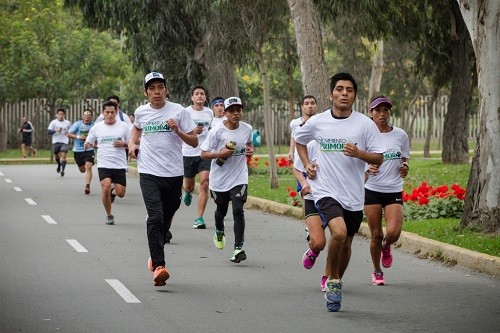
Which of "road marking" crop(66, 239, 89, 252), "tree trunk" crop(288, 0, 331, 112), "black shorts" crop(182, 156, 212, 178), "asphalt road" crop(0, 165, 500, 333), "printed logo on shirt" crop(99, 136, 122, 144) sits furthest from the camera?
"tree trunk" crop(288, 0, 331, 112)

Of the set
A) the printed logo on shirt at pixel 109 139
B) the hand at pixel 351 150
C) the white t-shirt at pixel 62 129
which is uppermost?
the hand at pixel 351 150

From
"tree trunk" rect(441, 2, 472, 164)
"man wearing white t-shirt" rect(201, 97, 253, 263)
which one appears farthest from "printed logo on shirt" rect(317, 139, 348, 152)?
"tree trunk" rect(441, 2, 472, 164)

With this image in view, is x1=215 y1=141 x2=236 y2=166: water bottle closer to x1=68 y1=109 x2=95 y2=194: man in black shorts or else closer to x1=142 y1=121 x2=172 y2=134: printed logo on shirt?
x1=142 y1=121 x2=172 y2=134: printed logo on shirt

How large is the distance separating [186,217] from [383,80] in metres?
30.6

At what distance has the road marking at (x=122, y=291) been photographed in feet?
36.0

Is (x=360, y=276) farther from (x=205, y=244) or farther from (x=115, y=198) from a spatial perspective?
(x=115, y=198)

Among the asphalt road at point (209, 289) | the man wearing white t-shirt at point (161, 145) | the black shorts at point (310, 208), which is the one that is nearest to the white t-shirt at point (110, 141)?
the asphalt road at point (209, 289)

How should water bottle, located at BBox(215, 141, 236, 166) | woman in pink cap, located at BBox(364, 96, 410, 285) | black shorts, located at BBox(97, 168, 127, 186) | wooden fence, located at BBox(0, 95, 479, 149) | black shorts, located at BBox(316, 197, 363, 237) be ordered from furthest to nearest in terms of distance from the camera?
wooden fence, located at BBox(0, 95, 479, 149) → black shorts, located at BBox(97, 168, 127, 186) → water bottle, located at BBox(215, 141, 236, 166) → woman in pink cap, located at BBox(364, 96, 410, 285) → black shorts, located at BBox(316, 197, 363, 237)

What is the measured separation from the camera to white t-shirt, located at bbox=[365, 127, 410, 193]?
12180 mm

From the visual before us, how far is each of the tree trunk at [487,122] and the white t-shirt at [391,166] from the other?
10.8 ft

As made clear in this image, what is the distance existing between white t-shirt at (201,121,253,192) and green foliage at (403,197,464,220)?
13.0ft

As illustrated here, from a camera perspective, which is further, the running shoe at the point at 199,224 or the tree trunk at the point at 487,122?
the running shoe at the point at 199,224

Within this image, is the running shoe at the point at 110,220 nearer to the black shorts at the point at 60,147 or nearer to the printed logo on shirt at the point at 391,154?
the printed logo on shirt at the point at 391,154

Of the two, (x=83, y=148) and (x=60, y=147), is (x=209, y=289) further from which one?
(x=60, y=147)
